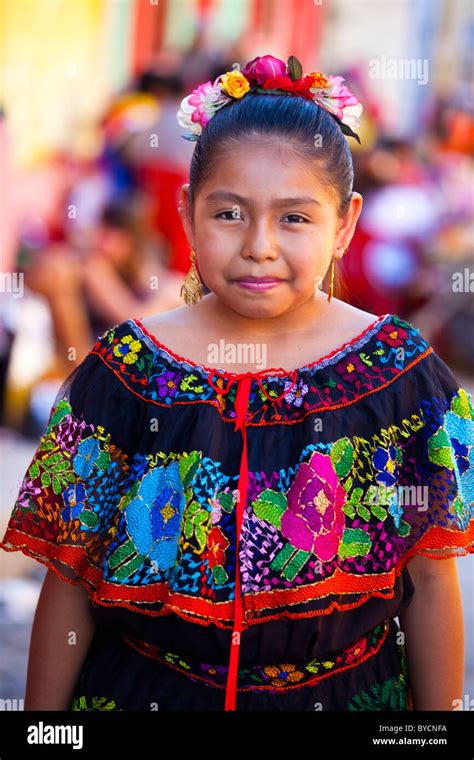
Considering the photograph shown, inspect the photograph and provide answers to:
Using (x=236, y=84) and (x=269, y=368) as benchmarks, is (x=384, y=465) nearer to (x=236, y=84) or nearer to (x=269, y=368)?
(x=269, y=368)

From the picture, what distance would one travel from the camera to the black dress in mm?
1760

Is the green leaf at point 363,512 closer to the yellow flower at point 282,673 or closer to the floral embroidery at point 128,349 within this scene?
the yellow flower at point 282,673

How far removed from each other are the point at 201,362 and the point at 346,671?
2.00 feet

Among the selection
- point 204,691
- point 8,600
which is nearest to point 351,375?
point 204,691

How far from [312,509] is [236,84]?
0.74 m

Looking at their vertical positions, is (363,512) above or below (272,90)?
below

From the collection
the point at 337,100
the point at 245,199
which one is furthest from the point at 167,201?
the point at 245,199

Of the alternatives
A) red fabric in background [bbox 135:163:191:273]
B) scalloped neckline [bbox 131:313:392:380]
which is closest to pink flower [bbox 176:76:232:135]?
scalloped neckline [bbox 131:313:392:380]

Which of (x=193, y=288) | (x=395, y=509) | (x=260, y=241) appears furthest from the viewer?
(x=193, y=288)

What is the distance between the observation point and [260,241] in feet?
5.60

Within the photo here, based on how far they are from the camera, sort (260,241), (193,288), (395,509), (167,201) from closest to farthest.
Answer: (260,241), (395,509), (193,288), (167,201)

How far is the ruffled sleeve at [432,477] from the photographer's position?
1824mm

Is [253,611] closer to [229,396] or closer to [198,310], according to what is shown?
[229,396]

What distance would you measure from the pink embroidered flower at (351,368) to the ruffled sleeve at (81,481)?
1.22ft
